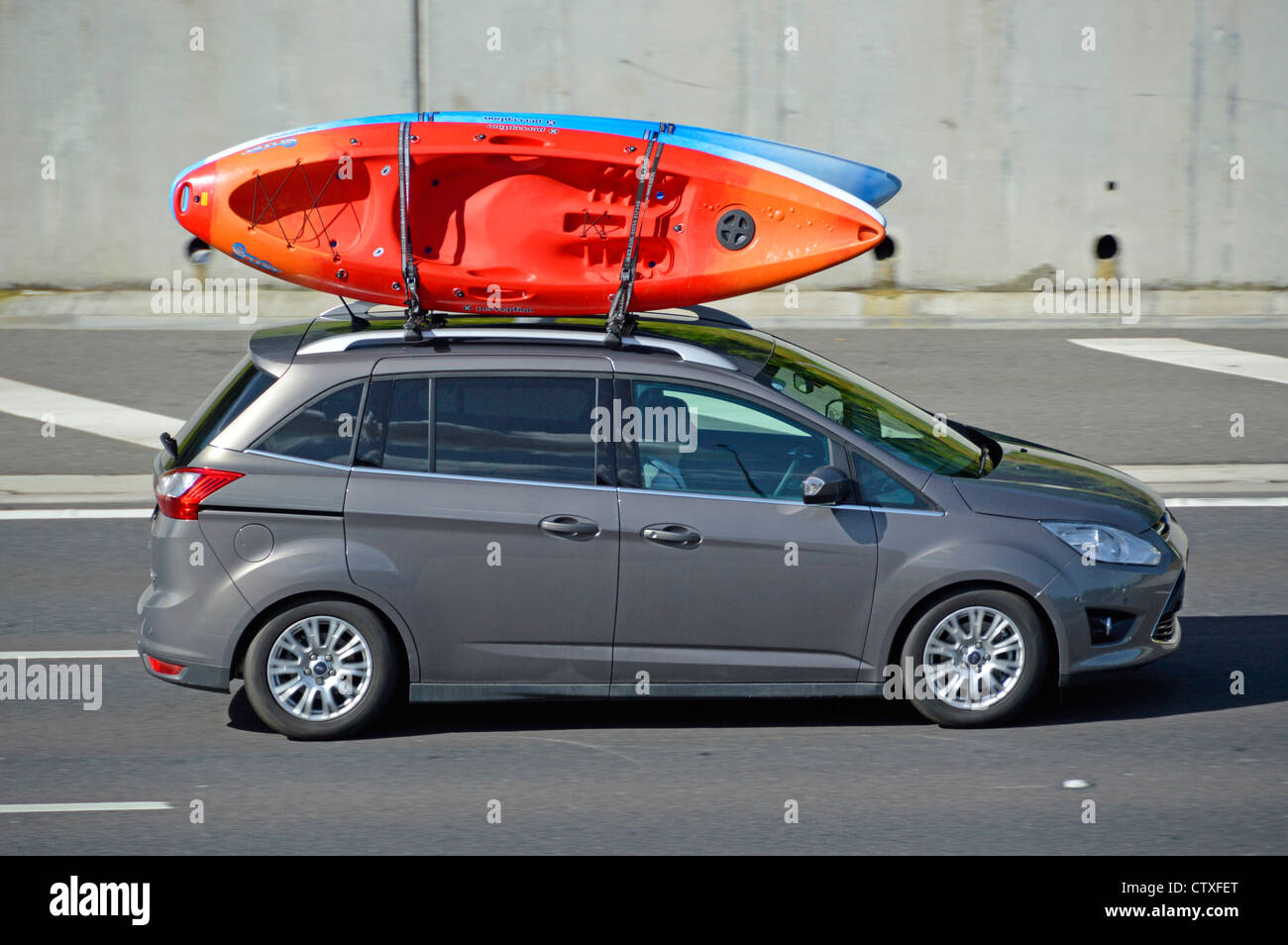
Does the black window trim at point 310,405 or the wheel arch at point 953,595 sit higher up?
the black window trim at point 310,405

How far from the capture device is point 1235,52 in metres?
18.6

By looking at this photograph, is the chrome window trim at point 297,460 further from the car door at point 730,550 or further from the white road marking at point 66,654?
the white road marking at point 66,654

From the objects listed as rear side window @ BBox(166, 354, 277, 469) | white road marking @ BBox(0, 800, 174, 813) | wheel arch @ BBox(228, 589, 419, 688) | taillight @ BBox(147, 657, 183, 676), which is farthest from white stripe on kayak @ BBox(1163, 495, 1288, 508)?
white road marking @ BBox(0, 800, 174, 813)

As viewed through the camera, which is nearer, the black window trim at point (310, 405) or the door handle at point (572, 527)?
the door handle at point (572, 527)

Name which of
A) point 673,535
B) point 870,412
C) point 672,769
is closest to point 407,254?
point 673,535

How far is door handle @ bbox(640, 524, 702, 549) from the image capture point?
258 inches

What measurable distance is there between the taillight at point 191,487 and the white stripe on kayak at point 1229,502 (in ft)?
22.9

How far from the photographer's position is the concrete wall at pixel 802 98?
18109 mm

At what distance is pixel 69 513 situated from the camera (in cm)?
1079

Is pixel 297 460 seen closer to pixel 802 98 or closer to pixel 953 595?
pixel 953 595

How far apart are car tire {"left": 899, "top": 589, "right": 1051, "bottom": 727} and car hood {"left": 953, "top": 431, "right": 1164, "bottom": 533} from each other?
15.3 inches

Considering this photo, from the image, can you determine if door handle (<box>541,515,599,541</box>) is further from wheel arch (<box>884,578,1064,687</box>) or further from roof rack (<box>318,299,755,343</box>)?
wheel arch (<box>884,578,1064,687</box>)

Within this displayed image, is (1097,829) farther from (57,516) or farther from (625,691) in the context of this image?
(57,516)

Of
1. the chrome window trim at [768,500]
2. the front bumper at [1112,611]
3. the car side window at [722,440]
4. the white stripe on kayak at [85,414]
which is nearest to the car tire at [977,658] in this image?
the front bumper at [1112,611]
